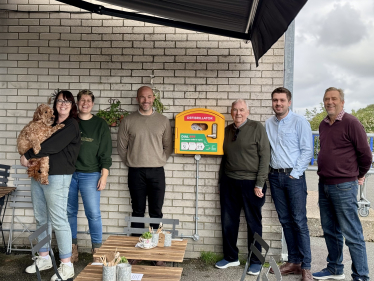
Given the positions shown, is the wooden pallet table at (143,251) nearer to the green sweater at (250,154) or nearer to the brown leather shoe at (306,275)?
the green sweater at (250,154)

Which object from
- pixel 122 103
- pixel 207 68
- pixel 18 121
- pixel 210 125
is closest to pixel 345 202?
pixel 210 125

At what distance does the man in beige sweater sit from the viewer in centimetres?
442

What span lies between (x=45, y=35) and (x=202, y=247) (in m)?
3.42

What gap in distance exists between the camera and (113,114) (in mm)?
4699

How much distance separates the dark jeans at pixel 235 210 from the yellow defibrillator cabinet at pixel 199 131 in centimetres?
42

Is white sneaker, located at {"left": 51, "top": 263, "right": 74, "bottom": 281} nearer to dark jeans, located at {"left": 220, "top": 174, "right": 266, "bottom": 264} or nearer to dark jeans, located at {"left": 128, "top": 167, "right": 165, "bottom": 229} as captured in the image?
dark jeans, located at {"left": 128, "top": 167, "right": 165, "bottom": 229}

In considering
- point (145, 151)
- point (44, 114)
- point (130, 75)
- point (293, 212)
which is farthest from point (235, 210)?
point (44, 114)

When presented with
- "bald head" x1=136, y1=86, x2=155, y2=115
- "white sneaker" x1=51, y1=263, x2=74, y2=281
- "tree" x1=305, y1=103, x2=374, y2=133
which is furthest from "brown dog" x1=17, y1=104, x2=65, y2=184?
"tree" x1=305, y1=103, x2=374, y2=133

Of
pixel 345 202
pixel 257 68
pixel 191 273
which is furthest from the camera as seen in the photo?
pixel 257 68

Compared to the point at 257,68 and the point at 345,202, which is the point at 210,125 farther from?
the point at 345,202

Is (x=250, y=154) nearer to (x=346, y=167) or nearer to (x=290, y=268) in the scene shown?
(x=346, y=167)

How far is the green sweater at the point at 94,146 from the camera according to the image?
4.31m

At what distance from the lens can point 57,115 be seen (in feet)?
12.9

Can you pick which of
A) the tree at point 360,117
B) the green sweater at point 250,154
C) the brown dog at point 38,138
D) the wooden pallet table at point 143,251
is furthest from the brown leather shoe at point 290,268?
the tree at point 360,117
